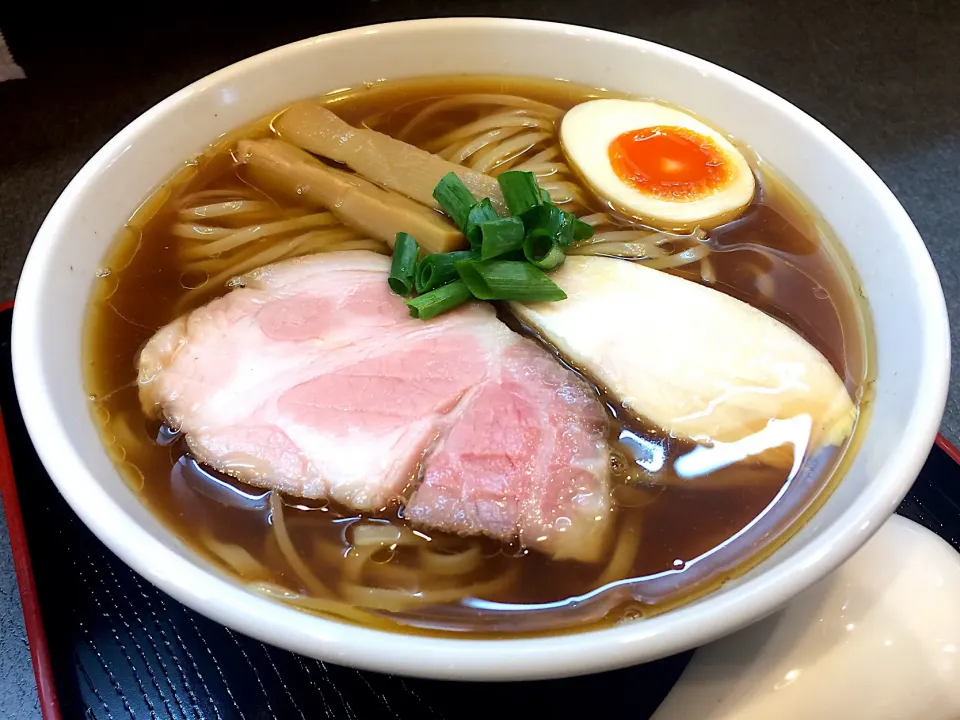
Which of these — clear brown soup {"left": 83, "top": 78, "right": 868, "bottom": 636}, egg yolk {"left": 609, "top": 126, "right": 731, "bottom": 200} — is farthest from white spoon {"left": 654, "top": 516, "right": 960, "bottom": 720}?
egg yolk {"left": 609, "top": 126, "right": 731, "bottom": 200}

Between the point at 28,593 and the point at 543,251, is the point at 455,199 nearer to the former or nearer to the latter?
the point at 543,251

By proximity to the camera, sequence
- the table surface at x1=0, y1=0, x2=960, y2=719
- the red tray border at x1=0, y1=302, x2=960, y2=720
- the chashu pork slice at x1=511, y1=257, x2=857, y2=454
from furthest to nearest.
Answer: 1. the table surface at x1=0, y1=0, x2=960, y2=719
2. the chashu pork slice at x1=511, y1=257, x2=857, y2=454
3. the red tray border at x1=0, y1=302, x2=960, y2=720

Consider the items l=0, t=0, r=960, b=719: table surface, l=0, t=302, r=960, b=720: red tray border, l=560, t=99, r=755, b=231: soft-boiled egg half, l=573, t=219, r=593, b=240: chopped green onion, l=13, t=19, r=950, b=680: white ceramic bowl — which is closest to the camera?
l=13, t=19, r=950, b=680: white ceramic bowl

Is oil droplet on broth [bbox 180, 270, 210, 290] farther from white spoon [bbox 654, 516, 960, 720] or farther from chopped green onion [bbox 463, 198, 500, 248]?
white spoon [bbox 654, 516, 960, 720]

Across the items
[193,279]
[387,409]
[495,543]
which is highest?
[193,279]

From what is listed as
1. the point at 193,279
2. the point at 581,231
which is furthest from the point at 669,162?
the point at 193,279

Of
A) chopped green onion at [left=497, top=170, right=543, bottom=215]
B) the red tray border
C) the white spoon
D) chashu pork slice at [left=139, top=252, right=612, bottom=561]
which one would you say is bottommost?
the white spoon

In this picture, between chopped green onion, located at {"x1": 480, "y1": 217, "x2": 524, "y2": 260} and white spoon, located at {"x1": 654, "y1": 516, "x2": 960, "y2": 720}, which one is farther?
chopped green onion, located at {"x1": 480, "y1": 217, "x2": 524, "y2": 260}

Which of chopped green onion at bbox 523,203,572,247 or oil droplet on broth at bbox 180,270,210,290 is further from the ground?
chopped green onion at bbox 523,203,572,247
